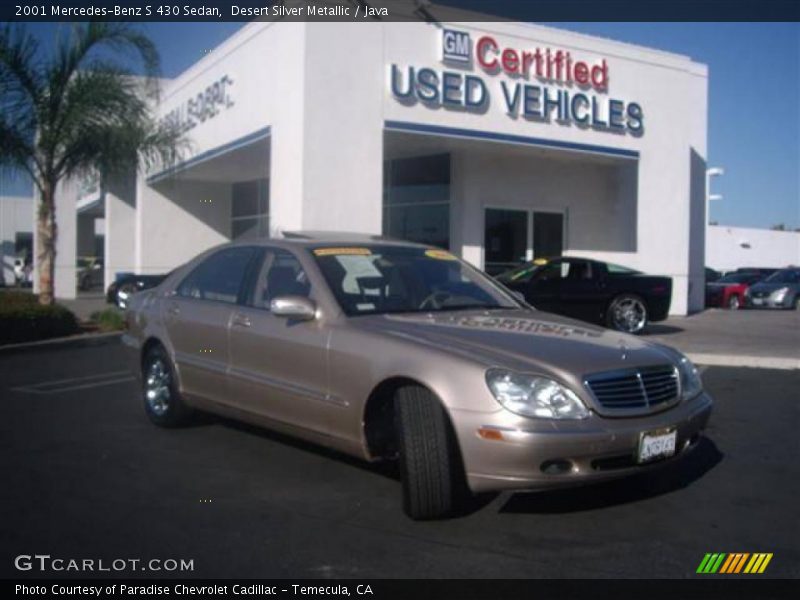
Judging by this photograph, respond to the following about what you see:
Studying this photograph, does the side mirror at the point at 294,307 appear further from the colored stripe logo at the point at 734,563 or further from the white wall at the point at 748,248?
the white wall at the point at 748,248

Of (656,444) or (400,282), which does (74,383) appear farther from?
(656,444)

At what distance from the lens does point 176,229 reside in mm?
22891

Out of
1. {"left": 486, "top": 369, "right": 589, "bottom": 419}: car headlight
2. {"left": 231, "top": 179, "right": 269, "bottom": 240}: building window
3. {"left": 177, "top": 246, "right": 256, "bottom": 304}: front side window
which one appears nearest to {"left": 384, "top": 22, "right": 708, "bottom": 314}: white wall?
{"left": 231, "top": 179, "right": 269, "bottom": 240}: building window

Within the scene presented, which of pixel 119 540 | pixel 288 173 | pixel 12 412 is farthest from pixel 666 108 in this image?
pixel 119 540

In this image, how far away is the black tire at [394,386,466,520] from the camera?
4223 millimetres

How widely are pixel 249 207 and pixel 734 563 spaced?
19665mm

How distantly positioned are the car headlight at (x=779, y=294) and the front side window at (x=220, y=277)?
806 inches

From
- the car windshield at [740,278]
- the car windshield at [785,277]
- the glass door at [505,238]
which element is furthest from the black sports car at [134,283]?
the car windshield at [785,277]

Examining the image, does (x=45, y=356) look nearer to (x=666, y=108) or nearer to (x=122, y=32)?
(x=122, y=32)

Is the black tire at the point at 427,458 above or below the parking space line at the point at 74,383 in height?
above

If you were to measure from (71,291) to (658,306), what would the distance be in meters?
18.3

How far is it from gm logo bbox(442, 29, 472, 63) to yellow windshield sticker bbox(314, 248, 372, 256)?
9.54 metres

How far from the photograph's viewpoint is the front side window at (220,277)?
19.8ft

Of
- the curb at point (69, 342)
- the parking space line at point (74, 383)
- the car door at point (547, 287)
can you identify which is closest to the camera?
the parking space line at point (74, 383)
